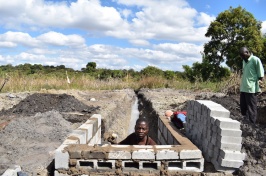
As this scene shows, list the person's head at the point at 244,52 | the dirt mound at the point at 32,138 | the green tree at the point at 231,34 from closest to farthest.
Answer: the dirt mound at the point at 32,138 < the person's head at the point at 244,52 < the green tree at the point at 231,34

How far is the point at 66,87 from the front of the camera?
15961 mm

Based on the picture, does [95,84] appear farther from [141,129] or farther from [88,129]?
[141,129]

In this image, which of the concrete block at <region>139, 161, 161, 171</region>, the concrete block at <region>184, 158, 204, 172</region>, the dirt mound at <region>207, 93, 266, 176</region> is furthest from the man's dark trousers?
the concrete block at <region>139, 161, 161, 171</region>

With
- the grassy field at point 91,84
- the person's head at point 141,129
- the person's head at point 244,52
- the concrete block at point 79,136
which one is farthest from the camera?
the grassy field at point 91,84

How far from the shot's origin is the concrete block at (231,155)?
11.6 ft

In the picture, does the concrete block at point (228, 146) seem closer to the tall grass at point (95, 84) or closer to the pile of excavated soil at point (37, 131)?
the pile of excavated soil at point (37, 131)

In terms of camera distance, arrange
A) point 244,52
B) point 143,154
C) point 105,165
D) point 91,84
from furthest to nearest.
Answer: point 91,84 → point 244,52 → point 105,165 → point 143,154

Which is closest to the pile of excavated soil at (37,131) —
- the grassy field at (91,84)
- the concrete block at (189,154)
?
the concrete block at (189,154)

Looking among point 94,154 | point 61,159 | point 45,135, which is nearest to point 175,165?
point 94,154

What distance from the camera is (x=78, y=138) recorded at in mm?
4172

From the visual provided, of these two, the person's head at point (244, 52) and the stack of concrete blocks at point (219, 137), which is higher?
the person's head at point (244, 52)

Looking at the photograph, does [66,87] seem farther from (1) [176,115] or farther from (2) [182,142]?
(2) [182,142]

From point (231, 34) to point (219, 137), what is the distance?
20.0 meters

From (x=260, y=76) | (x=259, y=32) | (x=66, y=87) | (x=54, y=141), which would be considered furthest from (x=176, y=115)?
(x=259, y=32)
